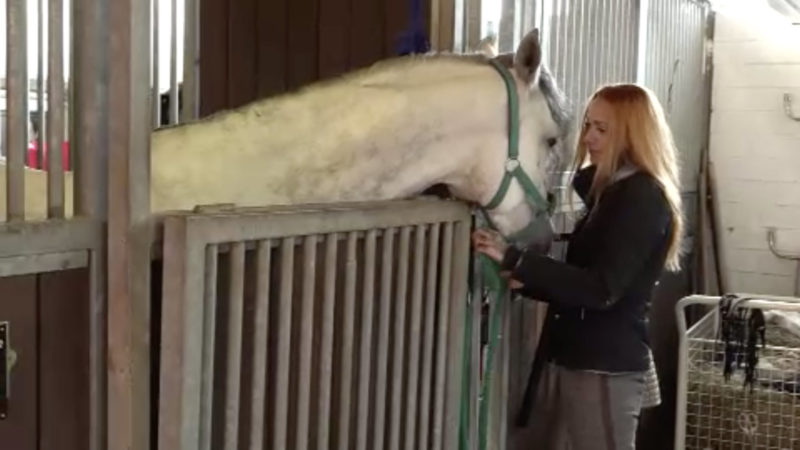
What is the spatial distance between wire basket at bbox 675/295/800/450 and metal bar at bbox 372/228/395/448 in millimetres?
1662

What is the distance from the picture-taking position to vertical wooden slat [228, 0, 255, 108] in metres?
2.50

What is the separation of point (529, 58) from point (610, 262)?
0.42 meters

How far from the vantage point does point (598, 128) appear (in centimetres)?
196

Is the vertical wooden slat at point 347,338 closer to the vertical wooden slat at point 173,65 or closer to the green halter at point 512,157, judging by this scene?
the green halter at point 512,157

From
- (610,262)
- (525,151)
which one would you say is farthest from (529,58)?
(610,262)

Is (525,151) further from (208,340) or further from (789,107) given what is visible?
(789,107)

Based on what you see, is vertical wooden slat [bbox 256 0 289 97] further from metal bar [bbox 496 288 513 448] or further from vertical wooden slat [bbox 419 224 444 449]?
vertical wooden slat [bbox 419 224 444 449]

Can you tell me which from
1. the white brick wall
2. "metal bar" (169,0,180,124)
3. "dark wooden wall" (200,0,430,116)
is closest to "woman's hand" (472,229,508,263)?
"dark wooden wall" (200,0,430,116)

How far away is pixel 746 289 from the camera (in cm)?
432

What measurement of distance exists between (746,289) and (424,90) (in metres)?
3.14

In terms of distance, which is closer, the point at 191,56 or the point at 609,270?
the point at 609,270

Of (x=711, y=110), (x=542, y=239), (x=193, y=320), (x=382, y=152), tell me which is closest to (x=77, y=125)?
(x=193, y=320)

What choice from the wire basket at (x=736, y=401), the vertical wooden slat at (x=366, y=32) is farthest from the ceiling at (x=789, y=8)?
the vertical wooden slat at (x=366, y=32)

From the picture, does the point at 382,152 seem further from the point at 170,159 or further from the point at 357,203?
the point at 170,159
